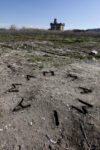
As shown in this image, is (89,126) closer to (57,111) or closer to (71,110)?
(71,110)

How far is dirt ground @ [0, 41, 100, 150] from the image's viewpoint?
6.39 ft

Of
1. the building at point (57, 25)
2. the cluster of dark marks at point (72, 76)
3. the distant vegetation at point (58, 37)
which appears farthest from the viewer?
the building at point (57, 25)

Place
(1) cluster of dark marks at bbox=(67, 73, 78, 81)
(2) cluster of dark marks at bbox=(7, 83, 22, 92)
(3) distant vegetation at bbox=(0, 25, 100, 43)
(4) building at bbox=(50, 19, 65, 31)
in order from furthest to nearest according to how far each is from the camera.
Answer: (4) building at bbox=(50, 19, 65, 31) < (3) distant vegetation at bbox=(0, 25, 100, 43) < (1) cluster of dark marks at bbox=(67, 73, 78, 81) < (2) cluster of dark marks at bbox=(7, 83, 22, 92)

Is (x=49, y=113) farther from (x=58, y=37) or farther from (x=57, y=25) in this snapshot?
(x=57, y=25)

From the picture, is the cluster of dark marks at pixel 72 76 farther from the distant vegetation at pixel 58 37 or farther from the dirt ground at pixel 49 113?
the distant vegetation at pixel 58 37

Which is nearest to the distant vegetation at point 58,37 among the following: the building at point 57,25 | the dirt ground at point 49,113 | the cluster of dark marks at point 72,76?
the cluster of dark marks at point 72,76

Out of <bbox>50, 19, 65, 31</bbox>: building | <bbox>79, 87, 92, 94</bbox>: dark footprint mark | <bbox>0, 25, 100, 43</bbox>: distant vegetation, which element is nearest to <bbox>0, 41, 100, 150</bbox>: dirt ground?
<bbox>79, 87, 92, 94</bbox>: dark footprint mark

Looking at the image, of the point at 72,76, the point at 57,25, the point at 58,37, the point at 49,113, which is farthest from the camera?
the point at 57,25

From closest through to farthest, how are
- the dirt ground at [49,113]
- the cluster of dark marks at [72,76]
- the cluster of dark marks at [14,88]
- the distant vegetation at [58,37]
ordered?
1. the dirt ground at [49,113]
2. the cluster of dark marks at [14,88]
3. the cluster of dark marks at [72,76]
4. the distant vegetation at [58,37]

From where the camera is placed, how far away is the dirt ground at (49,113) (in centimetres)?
195

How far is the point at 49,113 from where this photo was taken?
256 cm

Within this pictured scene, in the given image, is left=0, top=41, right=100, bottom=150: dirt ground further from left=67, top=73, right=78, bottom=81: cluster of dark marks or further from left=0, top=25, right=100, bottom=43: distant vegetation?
left=0, top=25, right=100, bottom=43: distant vegetation

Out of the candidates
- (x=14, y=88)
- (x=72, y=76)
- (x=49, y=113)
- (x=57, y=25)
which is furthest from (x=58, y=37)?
(x=57, y=25)

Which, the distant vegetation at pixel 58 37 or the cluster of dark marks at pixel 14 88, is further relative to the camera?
Answer: the distant vegetation at pixel 58 37
